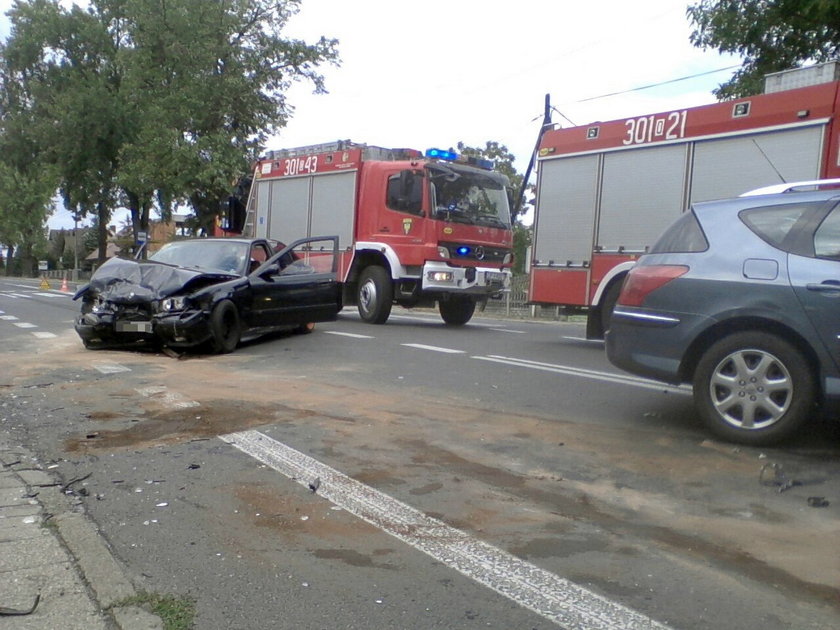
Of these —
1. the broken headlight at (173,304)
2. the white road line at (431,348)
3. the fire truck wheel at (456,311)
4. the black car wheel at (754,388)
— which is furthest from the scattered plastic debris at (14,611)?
the fire truck wheel at (456,311)

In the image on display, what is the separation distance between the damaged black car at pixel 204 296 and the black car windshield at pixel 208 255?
1cm

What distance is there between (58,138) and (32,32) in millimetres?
6354

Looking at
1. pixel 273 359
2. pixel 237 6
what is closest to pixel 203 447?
pixel 273 359

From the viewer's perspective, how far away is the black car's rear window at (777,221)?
5.57 m

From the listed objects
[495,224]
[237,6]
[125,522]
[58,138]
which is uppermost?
[237,6]

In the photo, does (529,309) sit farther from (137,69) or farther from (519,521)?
(519,521)

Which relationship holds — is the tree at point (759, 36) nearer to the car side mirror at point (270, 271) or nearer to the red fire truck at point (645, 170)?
the red fire truck at point (645, 170)

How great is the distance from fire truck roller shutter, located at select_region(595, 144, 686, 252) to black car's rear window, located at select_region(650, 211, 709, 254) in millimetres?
4317

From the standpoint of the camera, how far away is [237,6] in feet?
120

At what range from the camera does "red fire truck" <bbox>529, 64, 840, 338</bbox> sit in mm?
9062

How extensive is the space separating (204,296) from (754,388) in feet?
22.6

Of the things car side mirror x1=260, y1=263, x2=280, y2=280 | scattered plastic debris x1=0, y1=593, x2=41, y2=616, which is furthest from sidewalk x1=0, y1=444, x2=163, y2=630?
car side mirror x1=260, y1=263, x2=280, y2=280

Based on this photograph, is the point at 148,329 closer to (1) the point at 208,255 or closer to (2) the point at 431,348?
(1) the point at 208,255

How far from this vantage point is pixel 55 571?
12.0 ft
